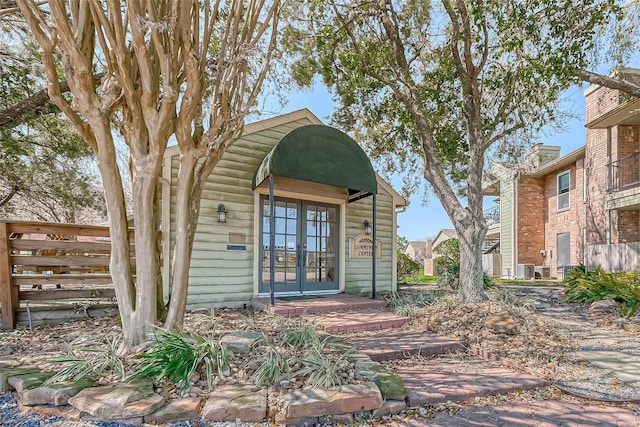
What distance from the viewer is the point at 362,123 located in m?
9.00

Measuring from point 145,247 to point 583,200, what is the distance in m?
14.5

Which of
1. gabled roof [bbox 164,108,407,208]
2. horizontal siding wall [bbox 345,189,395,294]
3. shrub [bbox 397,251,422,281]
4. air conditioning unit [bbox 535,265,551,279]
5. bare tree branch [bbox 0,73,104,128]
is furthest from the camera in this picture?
air conditioning unit [bbox 535,265,551,279]

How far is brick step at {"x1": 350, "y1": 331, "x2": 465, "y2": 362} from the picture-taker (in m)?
3.97

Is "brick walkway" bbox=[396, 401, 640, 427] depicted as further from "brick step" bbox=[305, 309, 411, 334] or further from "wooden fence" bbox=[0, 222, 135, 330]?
"wooden fence" bbox=[0, 222, 135, 330]

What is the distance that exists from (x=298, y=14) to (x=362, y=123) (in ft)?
10.6

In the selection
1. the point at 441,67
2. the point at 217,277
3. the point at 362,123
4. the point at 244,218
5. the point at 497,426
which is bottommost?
the point at 497,426

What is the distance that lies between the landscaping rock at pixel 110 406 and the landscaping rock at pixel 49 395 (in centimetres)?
7

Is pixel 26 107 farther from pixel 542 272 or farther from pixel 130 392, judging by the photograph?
pixel 542 272

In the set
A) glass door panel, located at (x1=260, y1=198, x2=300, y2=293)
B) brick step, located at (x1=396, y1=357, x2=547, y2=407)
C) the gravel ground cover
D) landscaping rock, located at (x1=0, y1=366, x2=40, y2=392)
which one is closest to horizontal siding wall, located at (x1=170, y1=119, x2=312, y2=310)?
glass door panel, located at (x1=260, y1=198, x2=300, y2=293)

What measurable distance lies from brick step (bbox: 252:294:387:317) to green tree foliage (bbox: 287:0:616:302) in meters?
1.89

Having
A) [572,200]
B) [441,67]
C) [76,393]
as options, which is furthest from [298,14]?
[572,200]

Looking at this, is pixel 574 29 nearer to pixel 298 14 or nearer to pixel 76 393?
pixel 298 14

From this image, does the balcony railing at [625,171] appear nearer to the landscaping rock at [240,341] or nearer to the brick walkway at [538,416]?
the brick walkway at [538,416]

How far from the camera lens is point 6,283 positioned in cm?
454
